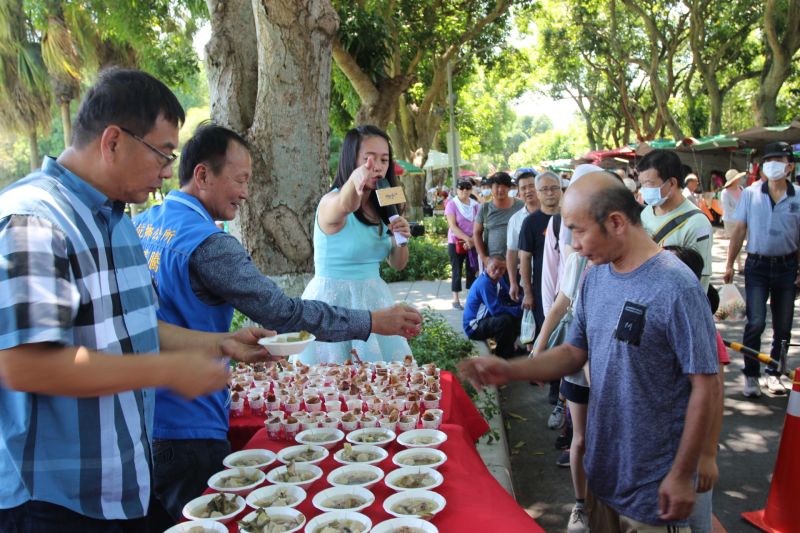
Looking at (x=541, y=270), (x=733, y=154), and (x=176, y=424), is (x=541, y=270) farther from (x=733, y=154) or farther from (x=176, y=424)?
(x=733, y=154)

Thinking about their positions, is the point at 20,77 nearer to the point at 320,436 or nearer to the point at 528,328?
the point at 528,328

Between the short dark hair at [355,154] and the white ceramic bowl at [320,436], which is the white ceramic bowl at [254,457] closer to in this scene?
the white ceramic bowl at [320,436]

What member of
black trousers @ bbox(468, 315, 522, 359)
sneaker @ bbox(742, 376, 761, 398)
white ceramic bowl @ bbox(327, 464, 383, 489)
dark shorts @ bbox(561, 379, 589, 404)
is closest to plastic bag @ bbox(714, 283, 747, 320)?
sneaker @ bbox(742, 376, 761, 398)

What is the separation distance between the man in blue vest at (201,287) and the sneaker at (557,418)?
3.55m

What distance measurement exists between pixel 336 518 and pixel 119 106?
1378 millimetres

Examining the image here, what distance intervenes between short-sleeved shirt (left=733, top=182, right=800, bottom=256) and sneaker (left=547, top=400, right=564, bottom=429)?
7.70 ft

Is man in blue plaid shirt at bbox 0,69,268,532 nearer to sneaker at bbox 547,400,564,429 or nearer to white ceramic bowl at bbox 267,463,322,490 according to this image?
white ceramic bowl at bbox 267,463,322,490

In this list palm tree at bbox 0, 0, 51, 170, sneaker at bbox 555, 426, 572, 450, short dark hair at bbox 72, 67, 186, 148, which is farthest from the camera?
palm tree at bbox 0, 0, 51, 170

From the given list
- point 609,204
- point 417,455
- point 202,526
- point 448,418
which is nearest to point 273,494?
point 202,526

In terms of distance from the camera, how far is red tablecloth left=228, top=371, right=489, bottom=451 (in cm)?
295

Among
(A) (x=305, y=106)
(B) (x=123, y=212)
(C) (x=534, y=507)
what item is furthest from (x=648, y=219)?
(B) (x=123, y=212)

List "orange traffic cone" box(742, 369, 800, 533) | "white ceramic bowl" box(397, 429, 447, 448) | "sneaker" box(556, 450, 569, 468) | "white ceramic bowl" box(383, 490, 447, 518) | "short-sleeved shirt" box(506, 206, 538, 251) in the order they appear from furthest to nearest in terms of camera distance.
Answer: "short-sleeved shirt" box(506, 206, 538, 251)
"sneaker" box(556, 450, 569, 468)
"orange traffic cone" box(742, 369, 800, 533)
"white ceramic bowl" box(397, 429, 447, 448)
"white ceramic bowl" box(383, 490, 447, 518)

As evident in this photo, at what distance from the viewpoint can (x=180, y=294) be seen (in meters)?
2.34

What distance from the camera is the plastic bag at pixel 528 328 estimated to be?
602 cm
